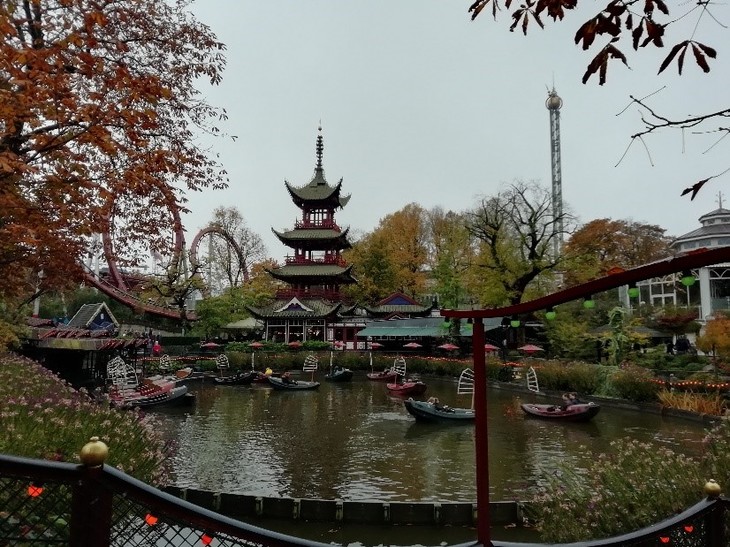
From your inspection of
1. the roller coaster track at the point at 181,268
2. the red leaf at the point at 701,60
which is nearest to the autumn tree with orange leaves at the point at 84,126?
the red leaf at the point at 701,60

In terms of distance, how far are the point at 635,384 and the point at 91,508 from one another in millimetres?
24187

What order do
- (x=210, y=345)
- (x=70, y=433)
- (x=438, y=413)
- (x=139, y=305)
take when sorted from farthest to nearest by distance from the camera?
1. (x=139, y=305)
2. (x=210, y=345)
3. (x=438, y=413)
4. (x=70, y=433)

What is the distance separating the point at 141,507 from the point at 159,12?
28.3ft

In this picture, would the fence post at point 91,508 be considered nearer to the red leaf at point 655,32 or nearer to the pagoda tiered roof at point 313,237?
the red leaf at point 655,32

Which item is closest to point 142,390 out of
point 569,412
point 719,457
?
point 569,412

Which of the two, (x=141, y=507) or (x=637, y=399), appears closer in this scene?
(x=141, y=507)

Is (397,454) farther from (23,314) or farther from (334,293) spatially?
(334,293)

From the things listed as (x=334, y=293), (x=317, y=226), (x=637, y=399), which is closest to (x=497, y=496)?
(x=637, y=399)

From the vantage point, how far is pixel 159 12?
852cm

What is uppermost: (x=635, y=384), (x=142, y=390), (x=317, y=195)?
(x=317, y=195)

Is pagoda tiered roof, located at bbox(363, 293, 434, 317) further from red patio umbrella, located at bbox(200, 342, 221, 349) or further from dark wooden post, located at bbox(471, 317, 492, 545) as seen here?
dark wooden post, located at bbox(471, 317, 492, 545)

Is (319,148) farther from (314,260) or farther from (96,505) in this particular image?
(96,505)

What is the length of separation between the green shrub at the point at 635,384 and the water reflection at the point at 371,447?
4.07ft

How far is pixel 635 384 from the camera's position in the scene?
22250mm
